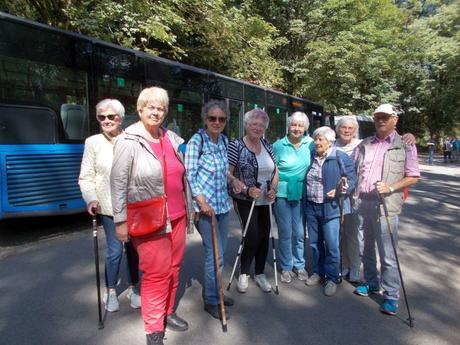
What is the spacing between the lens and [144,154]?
2.58 metres

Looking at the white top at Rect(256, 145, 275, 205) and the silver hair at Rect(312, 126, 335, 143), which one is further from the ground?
the silver hair at Rect(312, 126, 335, 143)

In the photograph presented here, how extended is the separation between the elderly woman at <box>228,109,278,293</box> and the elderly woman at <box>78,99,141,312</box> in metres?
1.11

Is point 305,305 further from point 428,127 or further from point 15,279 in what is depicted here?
point 428,127

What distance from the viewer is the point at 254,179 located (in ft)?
12.2

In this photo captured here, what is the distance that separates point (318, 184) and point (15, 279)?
11.1ft

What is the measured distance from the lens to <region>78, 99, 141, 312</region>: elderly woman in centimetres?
330

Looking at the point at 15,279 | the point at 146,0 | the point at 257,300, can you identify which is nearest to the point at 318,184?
the point at 257,300

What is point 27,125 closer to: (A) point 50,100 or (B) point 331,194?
(A) point 50,100

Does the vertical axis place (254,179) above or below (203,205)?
above

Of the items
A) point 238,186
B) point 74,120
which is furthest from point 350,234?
point 74,120

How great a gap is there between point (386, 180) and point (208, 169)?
1.61 m

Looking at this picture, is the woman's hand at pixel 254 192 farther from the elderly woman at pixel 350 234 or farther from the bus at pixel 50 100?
the bus at pixel 50 100

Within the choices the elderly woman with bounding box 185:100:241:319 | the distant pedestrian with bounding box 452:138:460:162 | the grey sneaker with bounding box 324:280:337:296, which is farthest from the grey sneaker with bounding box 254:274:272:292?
the distant pedestrian with bounding box 452:138:460:162

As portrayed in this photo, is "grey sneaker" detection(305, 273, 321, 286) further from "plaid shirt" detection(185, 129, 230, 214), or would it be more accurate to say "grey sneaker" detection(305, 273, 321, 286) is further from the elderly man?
"plaid shirt" detection(185, 129, 230, 214)
